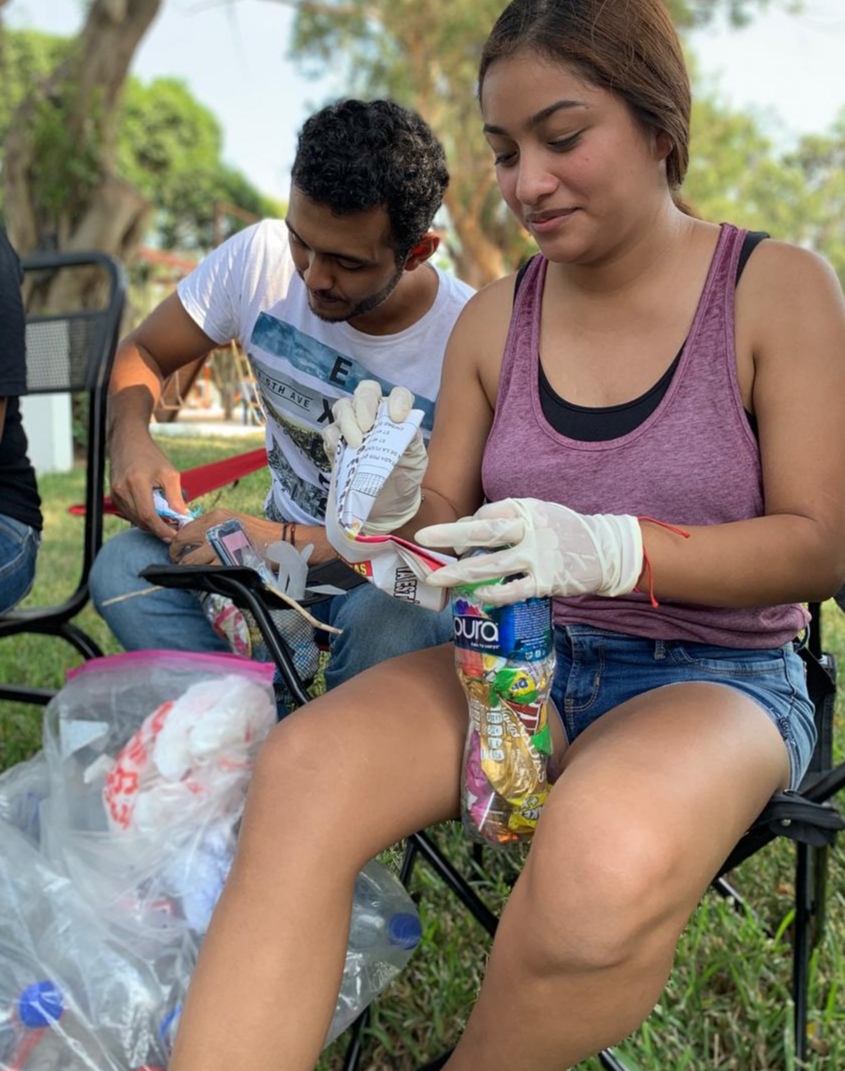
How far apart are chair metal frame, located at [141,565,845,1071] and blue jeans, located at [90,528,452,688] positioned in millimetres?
155

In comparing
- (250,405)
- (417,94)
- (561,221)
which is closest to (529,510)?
(561,221)

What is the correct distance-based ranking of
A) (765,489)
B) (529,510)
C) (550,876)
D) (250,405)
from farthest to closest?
(250,405) < (765,489) < (529,510) < (550,876)

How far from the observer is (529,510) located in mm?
1125

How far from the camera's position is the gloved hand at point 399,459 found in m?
1.30

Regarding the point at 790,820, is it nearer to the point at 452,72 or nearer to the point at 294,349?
the point at 294,349

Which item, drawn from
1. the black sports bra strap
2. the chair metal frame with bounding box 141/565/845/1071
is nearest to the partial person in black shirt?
the chair metal frame with bounding box 141/565/845/1071

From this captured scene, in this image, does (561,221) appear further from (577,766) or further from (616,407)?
(577,766)

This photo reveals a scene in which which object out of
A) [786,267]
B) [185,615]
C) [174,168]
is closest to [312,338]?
[185,615]

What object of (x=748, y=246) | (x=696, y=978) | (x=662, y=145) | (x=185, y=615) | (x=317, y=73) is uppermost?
(x=317, y=73)

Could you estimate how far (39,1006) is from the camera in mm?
1297

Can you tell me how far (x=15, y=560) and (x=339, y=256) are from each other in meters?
0.82

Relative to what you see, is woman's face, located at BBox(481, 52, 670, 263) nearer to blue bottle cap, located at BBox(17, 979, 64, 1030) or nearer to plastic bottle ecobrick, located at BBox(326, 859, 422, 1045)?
plastic bottle ecobrick, located at BBox(326, 859, 422, 1045)

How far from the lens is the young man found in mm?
1602

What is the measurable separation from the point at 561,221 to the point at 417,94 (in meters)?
13.1
